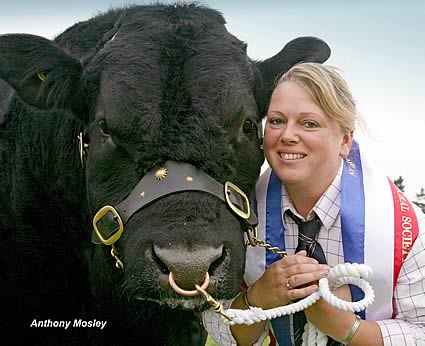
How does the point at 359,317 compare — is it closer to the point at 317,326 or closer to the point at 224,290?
the point at 317,326

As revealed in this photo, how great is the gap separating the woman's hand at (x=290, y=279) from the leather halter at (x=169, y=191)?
0.28m

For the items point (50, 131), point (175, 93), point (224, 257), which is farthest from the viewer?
point (50, 131)

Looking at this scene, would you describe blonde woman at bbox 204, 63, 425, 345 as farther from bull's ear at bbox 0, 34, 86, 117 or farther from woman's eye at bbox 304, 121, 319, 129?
bull's ear at bbox 0, 34, 86, 117

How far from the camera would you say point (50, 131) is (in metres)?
5.26

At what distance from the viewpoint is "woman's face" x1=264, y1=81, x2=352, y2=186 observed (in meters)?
4.44

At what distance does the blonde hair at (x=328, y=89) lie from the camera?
4461mm

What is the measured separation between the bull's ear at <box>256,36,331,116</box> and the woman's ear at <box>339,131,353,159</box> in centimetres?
60

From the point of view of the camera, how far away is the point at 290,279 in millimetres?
4211

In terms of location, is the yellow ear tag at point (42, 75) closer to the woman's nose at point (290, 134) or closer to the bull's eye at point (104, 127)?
the bull's eye at point (104, 127)

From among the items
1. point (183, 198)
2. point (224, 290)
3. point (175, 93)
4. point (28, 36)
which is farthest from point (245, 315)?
point (28, 36)

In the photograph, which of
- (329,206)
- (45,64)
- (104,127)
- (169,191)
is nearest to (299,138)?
(329,206)

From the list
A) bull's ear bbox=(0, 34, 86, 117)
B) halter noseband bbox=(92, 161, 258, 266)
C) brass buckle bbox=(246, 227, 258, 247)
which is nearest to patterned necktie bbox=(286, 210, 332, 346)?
brass buckle bbox=(246, 227, 258, 247)

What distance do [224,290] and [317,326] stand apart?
784 mm

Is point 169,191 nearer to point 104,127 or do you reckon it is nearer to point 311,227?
point 104,127
